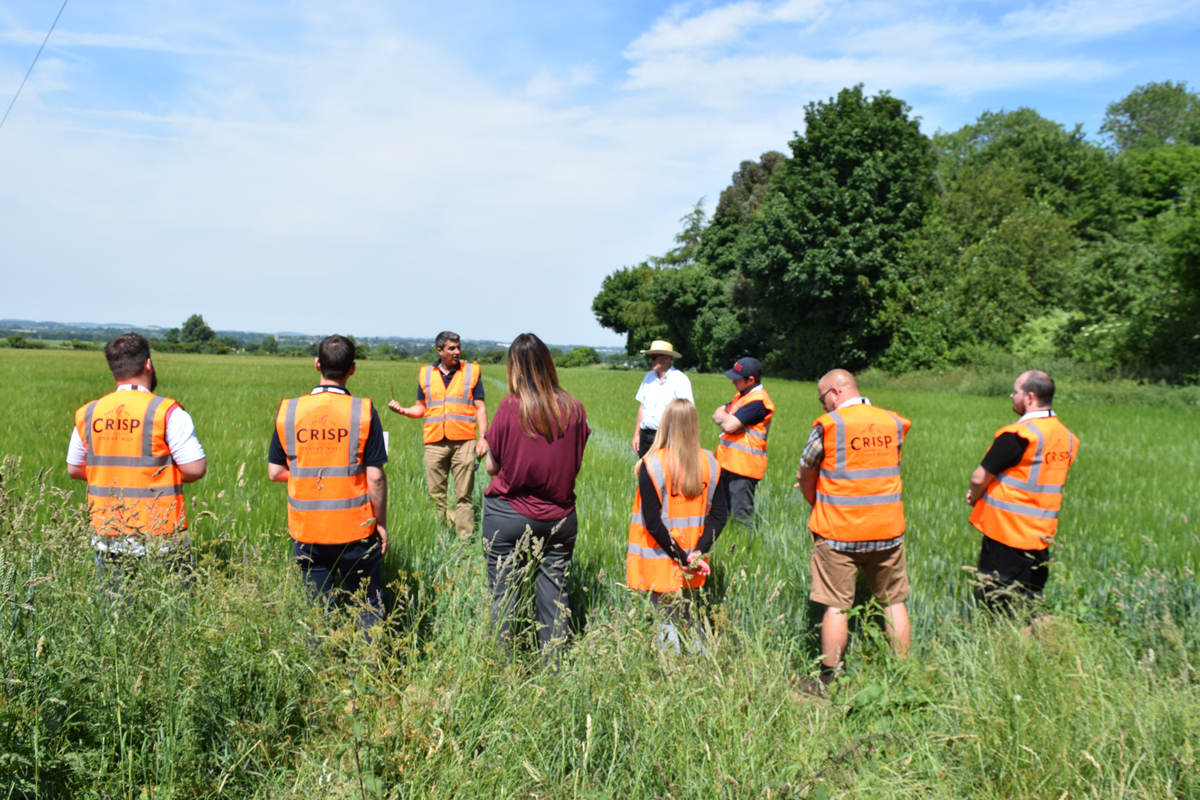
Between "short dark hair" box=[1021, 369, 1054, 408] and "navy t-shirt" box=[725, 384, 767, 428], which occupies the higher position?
"short dark hair" box=[1021, 369, 1054, 408]

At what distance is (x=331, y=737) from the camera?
2.65 m

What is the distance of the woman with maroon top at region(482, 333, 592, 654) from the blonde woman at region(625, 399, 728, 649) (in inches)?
16.6

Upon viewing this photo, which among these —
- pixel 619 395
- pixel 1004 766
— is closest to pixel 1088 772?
pixel 1004 766

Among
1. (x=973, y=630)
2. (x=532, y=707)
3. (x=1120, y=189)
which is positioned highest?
(x=1120, y=189)

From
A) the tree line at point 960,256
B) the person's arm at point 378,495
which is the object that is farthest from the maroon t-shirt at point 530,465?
the tree line at point 960,256

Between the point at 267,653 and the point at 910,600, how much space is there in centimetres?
402

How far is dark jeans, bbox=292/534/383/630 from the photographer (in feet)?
11.7

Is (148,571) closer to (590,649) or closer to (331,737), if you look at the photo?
(331,737)

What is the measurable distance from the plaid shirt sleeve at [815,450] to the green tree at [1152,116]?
64.3m

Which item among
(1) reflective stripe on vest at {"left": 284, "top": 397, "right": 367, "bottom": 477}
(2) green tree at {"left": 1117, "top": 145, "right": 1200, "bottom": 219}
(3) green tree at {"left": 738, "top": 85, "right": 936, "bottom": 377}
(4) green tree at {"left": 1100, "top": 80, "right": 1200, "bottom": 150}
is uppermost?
(4) green tree at {"left": 1100, "top": 80, "right": 1200, "bottom": 150}

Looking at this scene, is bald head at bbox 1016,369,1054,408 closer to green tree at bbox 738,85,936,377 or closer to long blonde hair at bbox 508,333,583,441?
long blonde hair at bbox 508,333,583,441

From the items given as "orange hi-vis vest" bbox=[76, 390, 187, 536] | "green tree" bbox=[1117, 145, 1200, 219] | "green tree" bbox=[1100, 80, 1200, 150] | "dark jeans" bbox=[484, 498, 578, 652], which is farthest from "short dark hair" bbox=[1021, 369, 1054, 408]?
"green tree" bbox=[1100, 80, 1200, 150]

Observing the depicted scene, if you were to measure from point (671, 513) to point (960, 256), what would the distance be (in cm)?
3677

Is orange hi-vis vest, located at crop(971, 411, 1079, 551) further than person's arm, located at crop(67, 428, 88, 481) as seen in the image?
Yes
